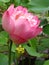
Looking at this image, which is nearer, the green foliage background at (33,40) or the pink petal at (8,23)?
the pink petal at (8,23)

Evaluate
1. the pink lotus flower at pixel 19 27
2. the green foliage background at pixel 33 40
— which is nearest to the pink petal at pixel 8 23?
the pink lotus flower at pixel 19 27

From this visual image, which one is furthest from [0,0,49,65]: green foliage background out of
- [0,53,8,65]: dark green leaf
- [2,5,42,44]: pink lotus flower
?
[2,5,42,44]: pink lotus flower

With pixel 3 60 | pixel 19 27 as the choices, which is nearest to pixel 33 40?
pixel 3 60

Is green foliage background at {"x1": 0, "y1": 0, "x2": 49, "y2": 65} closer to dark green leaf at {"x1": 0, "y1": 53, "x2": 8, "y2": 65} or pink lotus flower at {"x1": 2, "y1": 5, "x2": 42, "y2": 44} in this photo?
dark green leaf at {"x1": 0, "y1": 53, "x2": 8, "y2": 65}

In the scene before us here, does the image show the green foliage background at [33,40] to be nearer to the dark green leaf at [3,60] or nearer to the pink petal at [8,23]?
the dark green leaf at [3,60]

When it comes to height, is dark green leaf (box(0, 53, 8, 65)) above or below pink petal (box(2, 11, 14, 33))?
below

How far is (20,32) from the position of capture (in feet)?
1.49

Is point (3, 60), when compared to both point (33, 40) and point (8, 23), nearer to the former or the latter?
point (33, 40)

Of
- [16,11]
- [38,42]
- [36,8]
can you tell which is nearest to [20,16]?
[16,11]

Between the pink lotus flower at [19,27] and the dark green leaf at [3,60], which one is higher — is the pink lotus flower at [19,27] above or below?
above

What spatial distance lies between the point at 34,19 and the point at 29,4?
0.25 m

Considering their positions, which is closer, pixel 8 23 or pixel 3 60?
pixel 8 23

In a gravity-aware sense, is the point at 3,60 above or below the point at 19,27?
below

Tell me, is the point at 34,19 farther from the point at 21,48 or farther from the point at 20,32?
the point at 21,48
